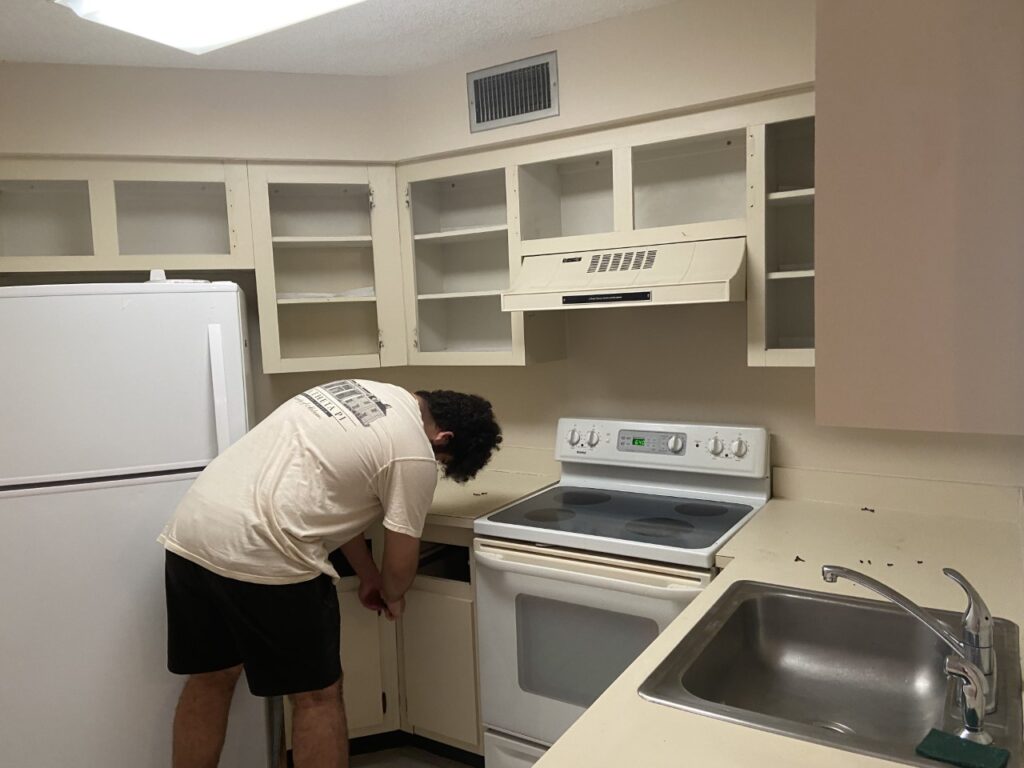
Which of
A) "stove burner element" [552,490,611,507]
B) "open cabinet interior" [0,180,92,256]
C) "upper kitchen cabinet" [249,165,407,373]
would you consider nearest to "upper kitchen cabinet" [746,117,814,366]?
"stove burner element" [552,490,611,507]

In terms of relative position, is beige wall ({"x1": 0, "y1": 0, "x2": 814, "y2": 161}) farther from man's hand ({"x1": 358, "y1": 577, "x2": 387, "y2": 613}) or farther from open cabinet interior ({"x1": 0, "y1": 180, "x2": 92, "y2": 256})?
man's hand ({"x1": 358, "y1": 577, "x2": 387, "y2": 613})

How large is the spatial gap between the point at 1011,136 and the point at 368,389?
5.08 ft

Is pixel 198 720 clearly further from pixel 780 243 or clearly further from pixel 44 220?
pixel 780 243

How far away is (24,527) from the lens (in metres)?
1.91

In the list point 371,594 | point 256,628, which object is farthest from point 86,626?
point 371,594

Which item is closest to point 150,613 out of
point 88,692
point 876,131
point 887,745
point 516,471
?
point 88,692

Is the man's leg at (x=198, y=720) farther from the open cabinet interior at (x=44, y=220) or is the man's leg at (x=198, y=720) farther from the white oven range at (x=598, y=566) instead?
the open cabinet interior at (x=44, y=220)

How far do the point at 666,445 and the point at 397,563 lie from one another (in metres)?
0.94

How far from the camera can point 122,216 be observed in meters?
2.59

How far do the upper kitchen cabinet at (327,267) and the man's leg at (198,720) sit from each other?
42.1 inches

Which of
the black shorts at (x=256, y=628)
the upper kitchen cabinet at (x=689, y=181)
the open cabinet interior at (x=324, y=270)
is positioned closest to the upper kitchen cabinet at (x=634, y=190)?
the upper kitchen cabinet at (x=689, y=181)

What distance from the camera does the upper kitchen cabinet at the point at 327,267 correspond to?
8.54ft

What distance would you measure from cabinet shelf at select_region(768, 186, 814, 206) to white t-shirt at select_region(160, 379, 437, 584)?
3.82ft

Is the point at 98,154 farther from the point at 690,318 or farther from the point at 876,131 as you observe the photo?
the point at 876,131
